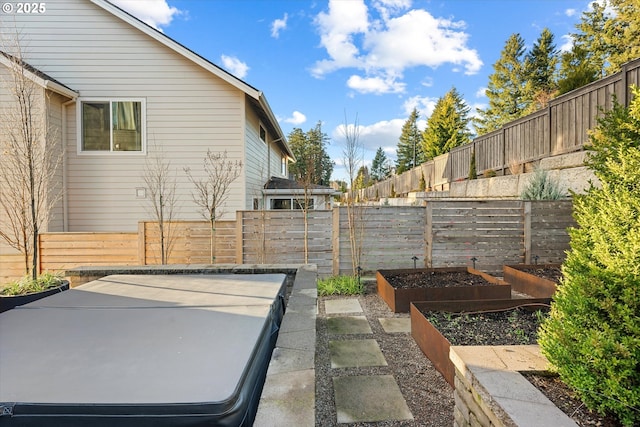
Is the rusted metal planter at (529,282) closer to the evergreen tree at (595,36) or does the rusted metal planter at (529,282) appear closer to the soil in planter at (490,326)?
the soil in planter at (490,326)

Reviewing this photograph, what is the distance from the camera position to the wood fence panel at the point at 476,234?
5.96 metres

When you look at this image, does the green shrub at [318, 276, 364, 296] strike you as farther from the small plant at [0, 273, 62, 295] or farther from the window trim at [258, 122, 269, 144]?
the window trim at [258, 122, 269, 144]

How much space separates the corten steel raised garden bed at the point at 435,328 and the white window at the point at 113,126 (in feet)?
22.3

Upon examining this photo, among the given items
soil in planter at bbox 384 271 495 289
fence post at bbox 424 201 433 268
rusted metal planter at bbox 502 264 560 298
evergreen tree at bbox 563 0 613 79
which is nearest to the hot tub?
soil in planter at bbox 384 271 495 289

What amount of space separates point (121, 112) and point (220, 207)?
3021 millimetres

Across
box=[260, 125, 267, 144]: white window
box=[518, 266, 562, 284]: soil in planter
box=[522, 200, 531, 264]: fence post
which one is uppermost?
box=[260, 125, 267, 144]: white window

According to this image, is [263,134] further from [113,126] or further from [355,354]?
[355,354]

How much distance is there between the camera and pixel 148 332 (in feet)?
7.14

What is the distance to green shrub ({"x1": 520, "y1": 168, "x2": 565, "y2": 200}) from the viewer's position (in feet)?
20.6

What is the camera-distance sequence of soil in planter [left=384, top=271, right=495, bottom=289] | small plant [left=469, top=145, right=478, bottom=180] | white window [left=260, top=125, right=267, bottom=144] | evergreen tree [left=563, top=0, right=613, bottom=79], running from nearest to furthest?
soil in planter [left=384, top=271, right=495, bottom=289] < white window [left=260, top=125, right=267, bottom=144] < small plant [left=469, top=145, right=478, bottom=180] < evergreen tree [left=563, top=0, right=613, bottom=79]

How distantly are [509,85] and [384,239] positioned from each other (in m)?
23.7

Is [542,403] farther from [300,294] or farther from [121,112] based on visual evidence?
[121,112]

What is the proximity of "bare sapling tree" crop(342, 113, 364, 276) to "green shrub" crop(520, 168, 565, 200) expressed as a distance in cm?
358

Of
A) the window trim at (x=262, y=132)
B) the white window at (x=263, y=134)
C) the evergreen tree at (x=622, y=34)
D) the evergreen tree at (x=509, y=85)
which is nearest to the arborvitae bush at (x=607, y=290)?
the window trim at (x=262, y=132)
